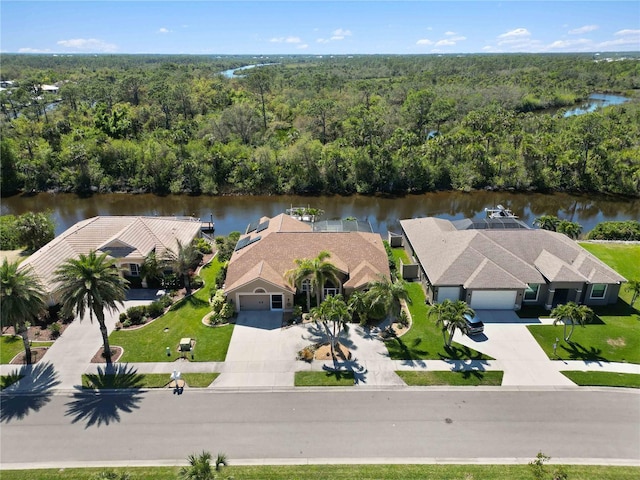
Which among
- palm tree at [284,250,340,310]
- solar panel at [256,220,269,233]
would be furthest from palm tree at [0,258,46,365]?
solar panel at [256,220,269,233]

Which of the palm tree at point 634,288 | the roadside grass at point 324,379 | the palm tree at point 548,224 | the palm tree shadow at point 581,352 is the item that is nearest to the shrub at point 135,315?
the roadside grass at point 324,379

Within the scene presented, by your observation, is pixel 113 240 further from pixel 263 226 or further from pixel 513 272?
pixel 513 272

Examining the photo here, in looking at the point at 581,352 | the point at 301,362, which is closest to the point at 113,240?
the point at 301,362

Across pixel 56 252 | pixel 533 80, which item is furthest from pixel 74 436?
pixel 533 80

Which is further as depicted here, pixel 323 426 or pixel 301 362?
pixel 301 362

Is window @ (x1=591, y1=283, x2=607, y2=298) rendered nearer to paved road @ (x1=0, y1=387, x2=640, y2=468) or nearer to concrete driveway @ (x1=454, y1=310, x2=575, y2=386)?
concrete driveway @ (x1=454, y1=310, x2=575, y2=386)

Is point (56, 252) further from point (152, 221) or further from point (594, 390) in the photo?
point (594, 390)

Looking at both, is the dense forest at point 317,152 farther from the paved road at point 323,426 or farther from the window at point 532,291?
the paved road at point 323,426
